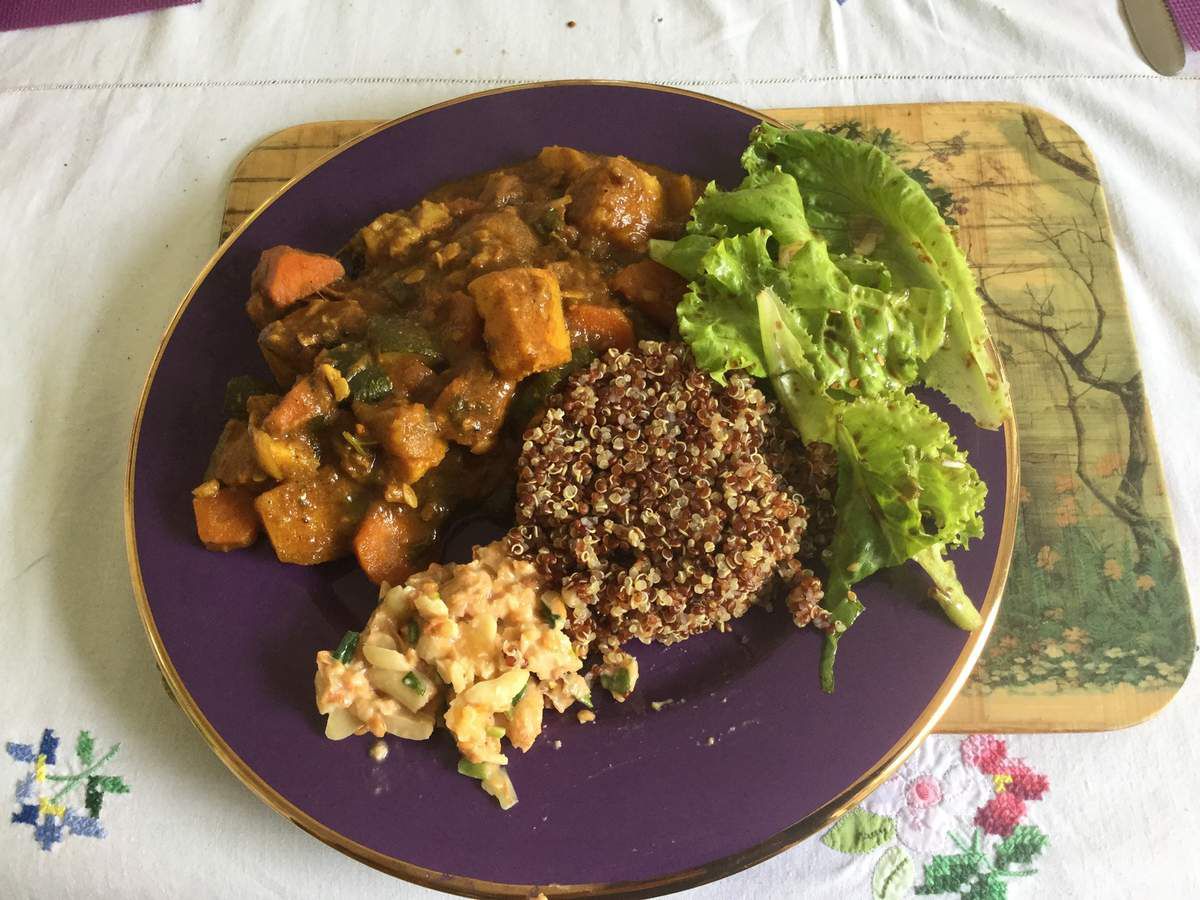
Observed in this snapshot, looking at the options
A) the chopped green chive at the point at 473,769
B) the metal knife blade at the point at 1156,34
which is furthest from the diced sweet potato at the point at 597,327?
the metal knife blade at the point at 1156,34

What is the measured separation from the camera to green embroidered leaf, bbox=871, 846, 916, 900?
2.72 m

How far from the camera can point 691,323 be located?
2721 mm

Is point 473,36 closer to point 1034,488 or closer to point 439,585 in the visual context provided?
point 439,585

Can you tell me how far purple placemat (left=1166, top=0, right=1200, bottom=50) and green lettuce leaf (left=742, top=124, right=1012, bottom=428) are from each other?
6.11ft

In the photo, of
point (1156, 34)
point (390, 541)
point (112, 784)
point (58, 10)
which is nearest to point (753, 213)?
point (390, 541)

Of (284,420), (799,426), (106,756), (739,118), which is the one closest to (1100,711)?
(799,426)

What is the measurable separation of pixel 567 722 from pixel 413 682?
0.47 metres

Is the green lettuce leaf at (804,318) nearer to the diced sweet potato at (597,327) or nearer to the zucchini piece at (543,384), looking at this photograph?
the diced sweet potato at (597,327)

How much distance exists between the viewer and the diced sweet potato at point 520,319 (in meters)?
2.60

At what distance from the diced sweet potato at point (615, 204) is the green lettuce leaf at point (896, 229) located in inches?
14.7

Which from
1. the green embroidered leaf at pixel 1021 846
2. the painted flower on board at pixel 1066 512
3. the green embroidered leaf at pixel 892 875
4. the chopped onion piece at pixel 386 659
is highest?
the chopped onion piece at pixel 386 659

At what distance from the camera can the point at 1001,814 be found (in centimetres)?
280

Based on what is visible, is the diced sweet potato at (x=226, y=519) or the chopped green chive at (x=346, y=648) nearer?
the chopped green chive at (x=346, y=648)

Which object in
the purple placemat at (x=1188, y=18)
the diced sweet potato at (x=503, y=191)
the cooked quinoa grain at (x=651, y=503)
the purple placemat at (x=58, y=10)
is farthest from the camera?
the purple placemat at (x=58, y=10)
